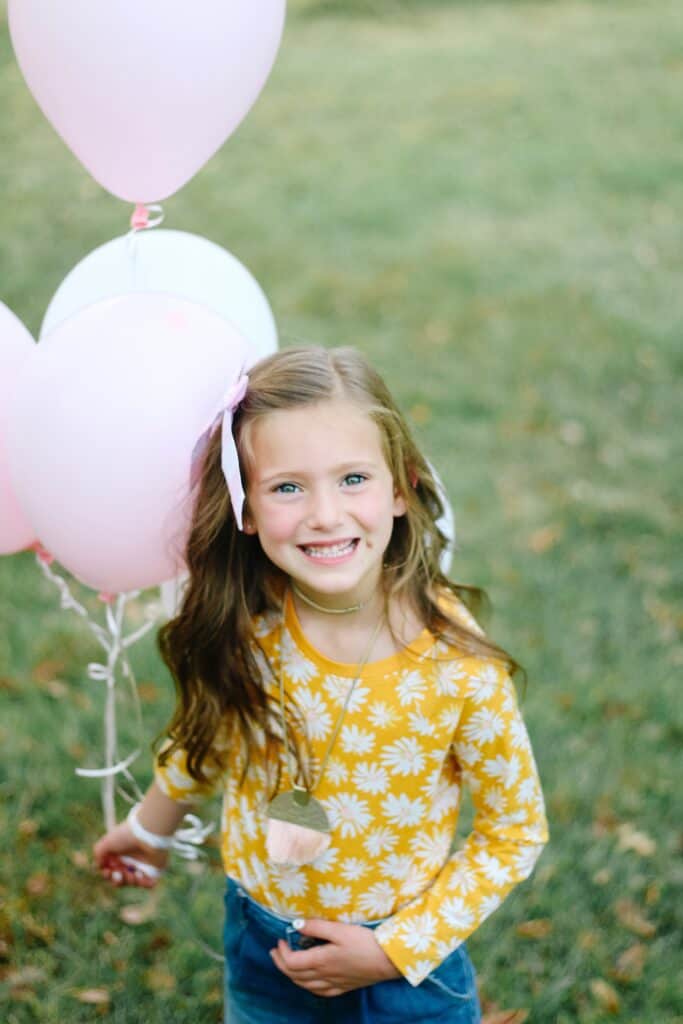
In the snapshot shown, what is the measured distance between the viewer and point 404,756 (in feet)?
5.82

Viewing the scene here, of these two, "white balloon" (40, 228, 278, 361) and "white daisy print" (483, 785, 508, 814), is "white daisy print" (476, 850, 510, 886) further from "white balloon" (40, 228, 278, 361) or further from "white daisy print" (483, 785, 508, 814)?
"white balloon" (40, 228, 278, 361)

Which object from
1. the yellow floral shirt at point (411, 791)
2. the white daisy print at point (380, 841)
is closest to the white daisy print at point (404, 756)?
the yellow floral shirt at point (411, 791)

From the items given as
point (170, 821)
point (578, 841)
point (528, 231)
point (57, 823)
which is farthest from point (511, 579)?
point (528, 231)

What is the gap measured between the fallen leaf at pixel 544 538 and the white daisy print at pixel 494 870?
2352 mm

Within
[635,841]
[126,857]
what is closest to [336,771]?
[126,857]

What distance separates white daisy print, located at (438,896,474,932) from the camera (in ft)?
5.90

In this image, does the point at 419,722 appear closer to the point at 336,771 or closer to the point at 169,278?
the point at 336,771

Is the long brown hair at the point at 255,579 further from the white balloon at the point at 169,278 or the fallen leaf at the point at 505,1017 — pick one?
the fallen leaf at the point at 505,1017

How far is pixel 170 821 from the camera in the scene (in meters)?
2.11

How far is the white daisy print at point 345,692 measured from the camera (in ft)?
5.77

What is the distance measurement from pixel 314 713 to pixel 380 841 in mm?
230

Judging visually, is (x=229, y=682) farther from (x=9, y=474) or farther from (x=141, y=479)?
(x=9, y=474)

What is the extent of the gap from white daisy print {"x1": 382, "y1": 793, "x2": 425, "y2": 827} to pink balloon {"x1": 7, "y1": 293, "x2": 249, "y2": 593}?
20.0 inches

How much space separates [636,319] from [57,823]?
12.2 ft
